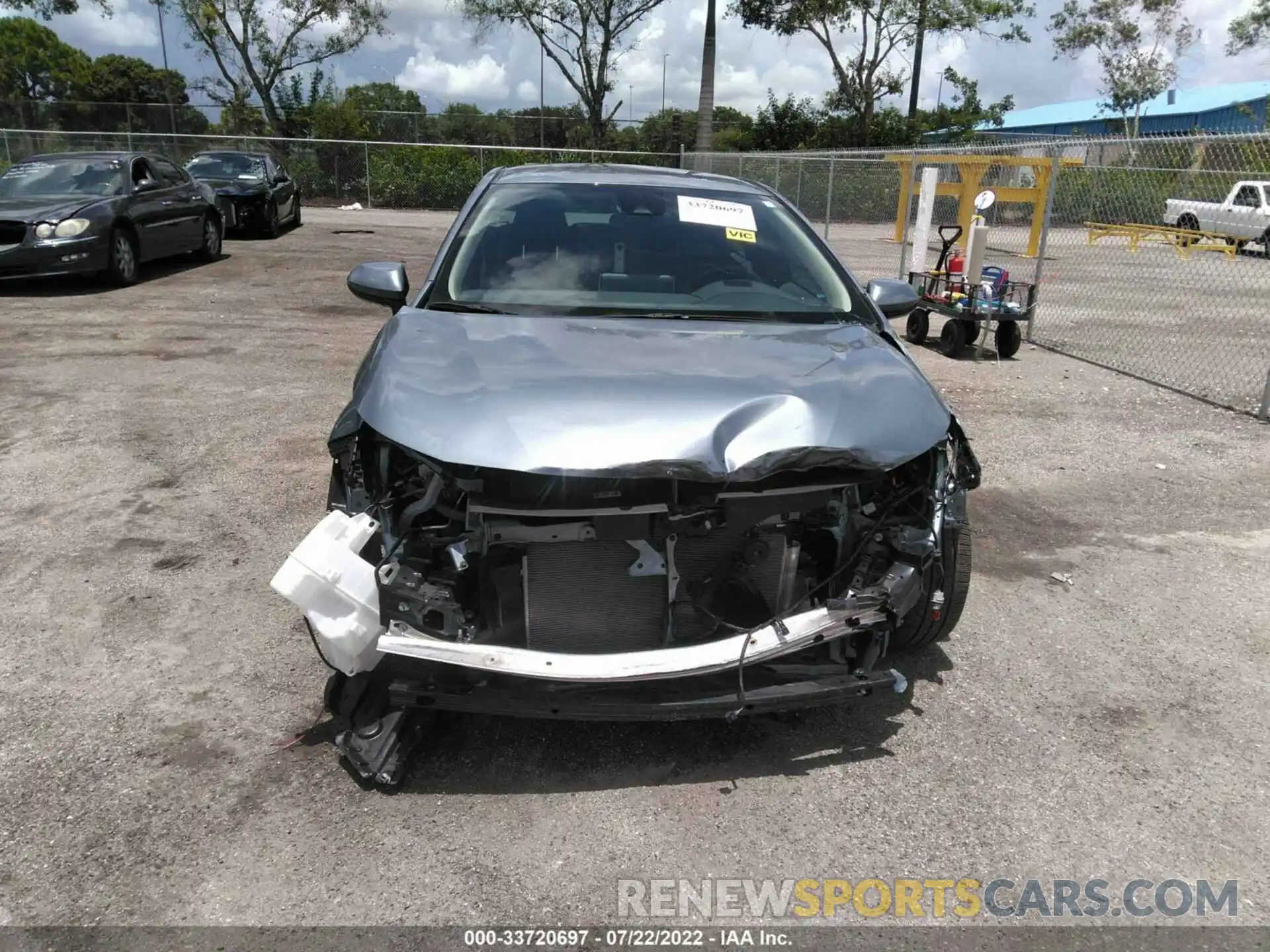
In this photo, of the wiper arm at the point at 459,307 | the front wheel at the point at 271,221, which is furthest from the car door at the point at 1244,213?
the wiper arm at the point at 459,307

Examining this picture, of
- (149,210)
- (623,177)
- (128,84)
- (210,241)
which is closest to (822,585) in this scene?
(623,177)

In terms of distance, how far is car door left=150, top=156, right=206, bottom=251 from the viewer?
1231cm

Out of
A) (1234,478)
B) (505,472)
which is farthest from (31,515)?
(1234,478)

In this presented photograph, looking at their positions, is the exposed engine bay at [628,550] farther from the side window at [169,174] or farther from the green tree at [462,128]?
the green tree at [462,128]

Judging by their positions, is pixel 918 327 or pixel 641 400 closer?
pixel 641 400

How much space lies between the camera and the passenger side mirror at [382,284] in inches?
157

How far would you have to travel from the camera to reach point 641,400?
2.70m

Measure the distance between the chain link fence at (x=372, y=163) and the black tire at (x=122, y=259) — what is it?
16371 millimetres

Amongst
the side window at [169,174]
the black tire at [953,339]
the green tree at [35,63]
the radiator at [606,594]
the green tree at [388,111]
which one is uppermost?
the green tree at [35,63]

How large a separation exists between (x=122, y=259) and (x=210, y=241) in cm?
257

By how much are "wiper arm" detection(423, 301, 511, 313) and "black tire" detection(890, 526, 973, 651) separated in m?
1.83

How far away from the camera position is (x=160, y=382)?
23.5ft

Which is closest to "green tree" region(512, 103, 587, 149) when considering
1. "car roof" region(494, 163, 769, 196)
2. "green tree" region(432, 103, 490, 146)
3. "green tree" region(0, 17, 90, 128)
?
"green tree" region(432, 103, 490, 146)

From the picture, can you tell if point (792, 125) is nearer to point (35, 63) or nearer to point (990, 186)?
point (990, 186)
